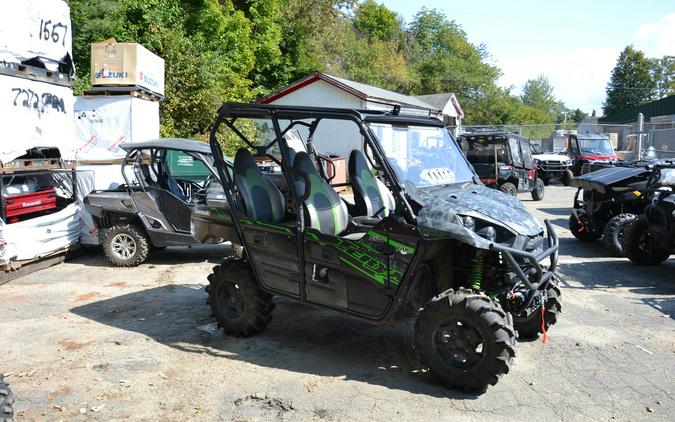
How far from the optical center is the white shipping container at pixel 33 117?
7.76m

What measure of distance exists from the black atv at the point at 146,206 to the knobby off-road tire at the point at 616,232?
6435 millimetres

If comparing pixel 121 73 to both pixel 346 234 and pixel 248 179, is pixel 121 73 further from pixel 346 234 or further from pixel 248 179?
pixel 346 234

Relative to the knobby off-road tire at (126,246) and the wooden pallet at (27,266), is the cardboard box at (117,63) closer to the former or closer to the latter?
the knobby off-road tire at (126,246)

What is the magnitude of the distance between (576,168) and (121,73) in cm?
1795

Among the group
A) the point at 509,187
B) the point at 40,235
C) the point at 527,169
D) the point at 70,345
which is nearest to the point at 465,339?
the point at 70,345

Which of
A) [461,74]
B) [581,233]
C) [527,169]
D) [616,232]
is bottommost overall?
[581,233]

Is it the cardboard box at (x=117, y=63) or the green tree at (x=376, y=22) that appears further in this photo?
the green tree at (x=376, y=22)

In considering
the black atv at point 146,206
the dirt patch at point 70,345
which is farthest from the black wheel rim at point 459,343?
the black atv at point 146,206

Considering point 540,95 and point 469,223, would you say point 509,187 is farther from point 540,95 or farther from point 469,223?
point 540,95

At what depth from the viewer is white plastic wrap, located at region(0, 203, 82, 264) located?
7.76 metres

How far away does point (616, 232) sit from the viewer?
9.48m

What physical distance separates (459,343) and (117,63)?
904 centimetres

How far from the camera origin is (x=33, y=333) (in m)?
5.82

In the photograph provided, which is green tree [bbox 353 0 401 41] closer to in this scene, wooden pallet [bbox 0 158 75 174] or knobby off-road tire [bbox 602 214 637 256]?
knobby off-road tire [bbox 602 214 637 256]
